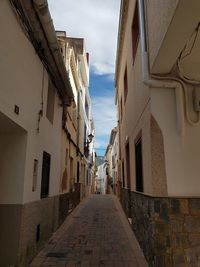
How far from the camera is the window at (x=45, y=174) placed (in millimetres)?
5530

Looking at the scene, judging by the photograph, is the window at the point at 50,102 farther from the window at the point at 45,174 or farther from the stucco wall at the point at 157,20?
the stucco wall at the point at 157,20

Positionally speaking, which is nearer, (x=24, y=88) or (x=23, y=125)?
(x=23, y=125)

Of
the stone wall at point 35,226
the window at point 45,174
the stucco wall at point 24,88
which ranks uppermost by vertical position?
the stucco wall at point 24,88

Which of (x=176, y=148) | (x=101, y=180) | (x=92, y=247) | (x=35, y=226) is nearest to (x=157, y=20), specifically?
(x=176, y=148)

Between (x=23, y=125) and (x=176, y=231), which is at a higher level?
(x=23, y=125)

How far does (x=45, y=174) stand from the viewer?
19.0ft

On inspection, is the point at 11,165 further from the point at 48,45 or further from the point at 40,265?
the point at 48,45

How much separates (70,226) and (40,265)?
3.49 meters

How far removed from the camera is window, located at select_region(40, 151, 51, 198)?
5530 millimetres

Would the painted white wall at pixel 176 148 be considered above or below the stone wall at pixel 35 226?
above

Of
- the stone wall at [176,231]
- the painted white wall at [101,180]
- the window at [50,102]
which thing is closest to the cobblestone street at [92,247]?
the stone wall at [176,231]

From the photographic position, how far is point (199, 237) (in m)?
3.47

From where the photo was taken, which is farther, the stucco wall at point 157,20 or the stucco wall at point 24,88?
the stucco wall at point 24,88

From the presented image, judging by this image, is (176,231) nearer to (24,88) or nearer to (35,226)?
(35,226)
